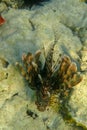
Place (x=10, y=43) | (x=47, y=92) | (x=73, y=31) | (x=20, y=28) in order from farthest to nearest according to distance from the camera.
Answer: (x=73, y=31) < (x=20, y=28) < (x=10, y=43) < (x=47, y=92)

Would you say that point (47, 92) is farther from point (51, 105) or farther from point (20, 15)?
point (20, 15)

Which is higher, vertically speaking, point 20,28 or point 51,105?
point 20,28

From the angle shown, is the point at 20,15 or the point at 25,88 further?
the point at 20,15

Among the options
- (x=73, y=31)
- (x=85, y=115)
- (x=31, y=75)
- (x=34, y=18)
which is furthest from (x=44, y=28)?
(x=85, y=115)

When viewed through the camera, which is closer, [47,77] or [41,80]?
[41,80]
